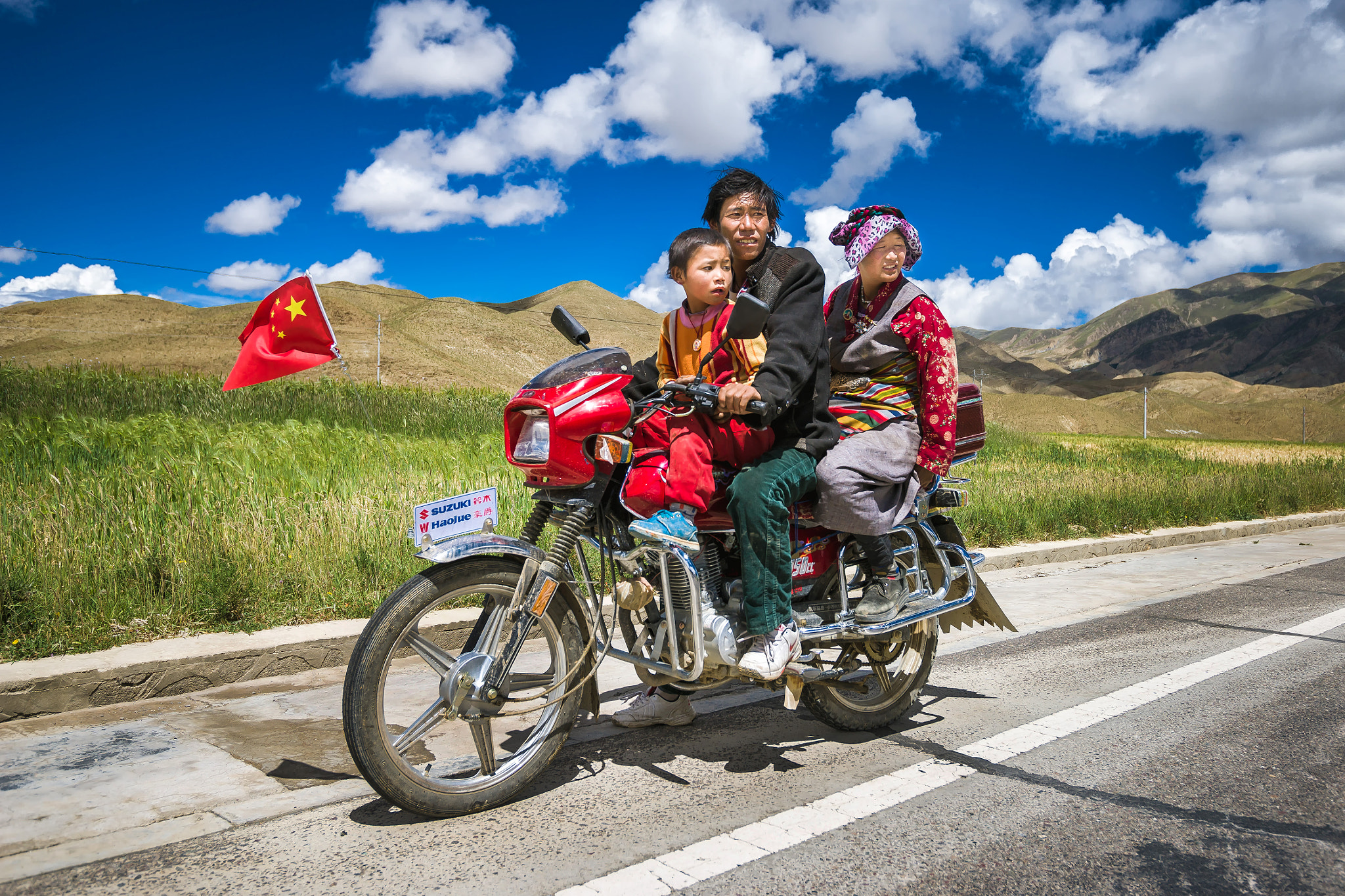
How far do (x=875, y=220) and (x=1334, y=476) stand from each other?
19.6m

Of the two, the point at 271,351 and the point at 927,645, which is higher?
the point at 271,351

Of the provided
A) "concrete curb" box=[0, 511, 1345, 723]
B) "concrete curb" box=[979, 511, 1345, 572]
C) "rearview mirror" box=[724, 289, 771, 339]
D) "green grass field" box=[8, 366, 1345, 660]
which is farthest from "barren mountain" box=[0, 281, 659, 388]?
"rearview mirror" box=[724, 289, 771, 339]

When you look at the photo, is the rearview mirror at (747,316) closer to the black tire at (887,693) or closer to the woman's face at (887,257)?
the woman's face at (887,257)

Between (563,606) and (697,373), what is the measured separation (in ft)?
3.13

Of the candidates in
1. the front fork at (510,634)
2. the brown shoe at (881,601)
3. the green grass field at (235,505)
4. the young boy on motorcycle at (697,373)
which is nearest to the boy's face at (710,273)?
the young boy on motorcycle at (697,373)

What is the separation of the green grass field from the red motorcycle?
2182mm

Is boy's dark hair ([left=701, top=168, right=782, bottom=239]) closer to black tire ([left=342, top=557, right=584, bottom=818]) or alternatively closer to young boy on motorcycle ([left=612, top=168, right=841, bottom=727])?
young boy on motorcycle ([left=612, top=168, right=841, bottom=727])

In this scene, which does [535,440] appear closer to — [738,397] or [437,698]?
[738,397]

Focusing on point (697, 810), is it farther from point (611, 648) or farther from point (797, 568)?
point (797, 568)

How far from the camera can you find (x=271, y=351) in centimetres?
690

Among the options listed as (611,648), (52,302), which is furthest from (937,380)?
(52,302)

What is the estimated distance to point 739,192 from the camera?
3.72 meters

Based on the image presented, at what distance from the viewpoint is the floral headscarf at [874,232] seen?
3.93 metres

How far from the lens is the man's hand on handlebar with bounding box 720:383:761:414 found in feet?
9.48
